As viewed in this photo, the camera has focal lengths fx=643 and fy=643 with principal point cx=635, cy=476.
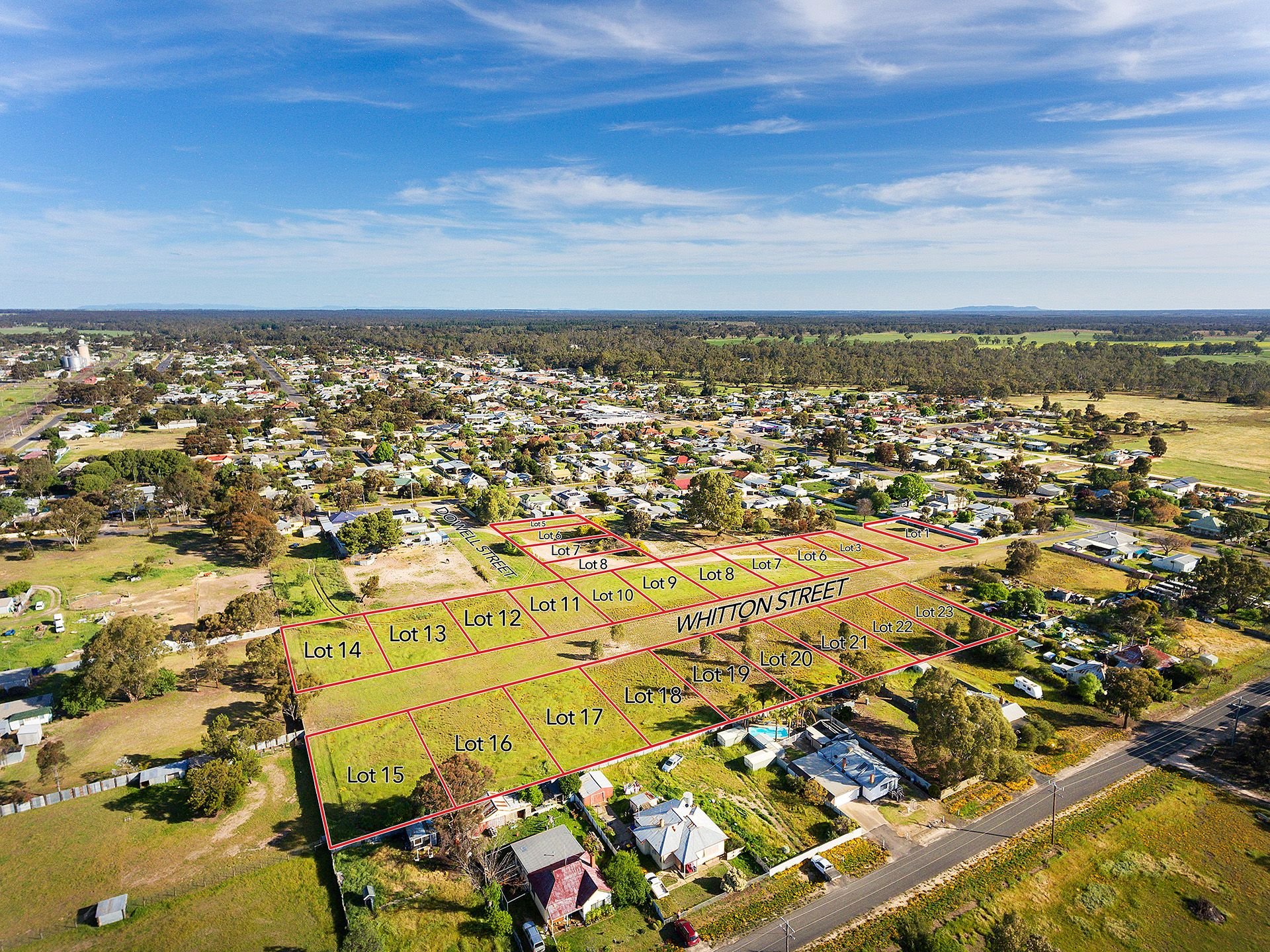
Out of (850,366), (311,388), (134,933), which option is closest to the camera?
(134,933)

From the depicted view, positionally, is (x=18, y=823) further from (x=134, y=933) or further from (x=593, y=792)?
(x=593, y=792)

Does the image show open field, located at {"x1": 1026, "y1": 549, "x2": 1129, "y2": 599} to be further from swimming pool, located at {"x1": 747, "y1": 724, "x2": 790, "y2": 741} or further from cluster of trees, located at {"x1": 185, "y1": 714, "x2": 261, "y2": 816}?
cluster of trees, located at {"x1": 185, "y1": 714, "x2": 261, "y2": 816}

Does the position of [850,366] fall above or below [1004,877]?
above

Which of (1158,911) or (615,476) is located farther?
(615,476)

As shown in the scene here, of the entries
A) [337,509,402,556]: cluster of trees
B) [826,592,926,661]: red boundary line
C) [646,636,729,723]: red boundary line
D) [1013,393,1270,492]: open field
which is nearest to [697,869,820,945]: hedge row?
[646,636,729,723]: red boundary line

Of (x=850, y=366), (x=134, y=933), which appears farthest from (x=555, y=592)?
(x=850, y=366)

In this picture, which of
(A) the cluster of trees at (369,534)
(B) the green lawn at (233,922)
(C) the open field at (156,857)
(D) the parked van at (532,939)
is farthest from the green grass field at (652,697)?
(A) the cluster of trees at (369,534)

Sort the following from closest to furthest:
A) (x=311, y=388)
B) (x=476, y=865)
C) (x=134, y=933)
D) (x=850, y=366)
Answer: (x=134, y=933) → (x=476, y=865) → (x=311, y=388) → (x=850, y=366)
